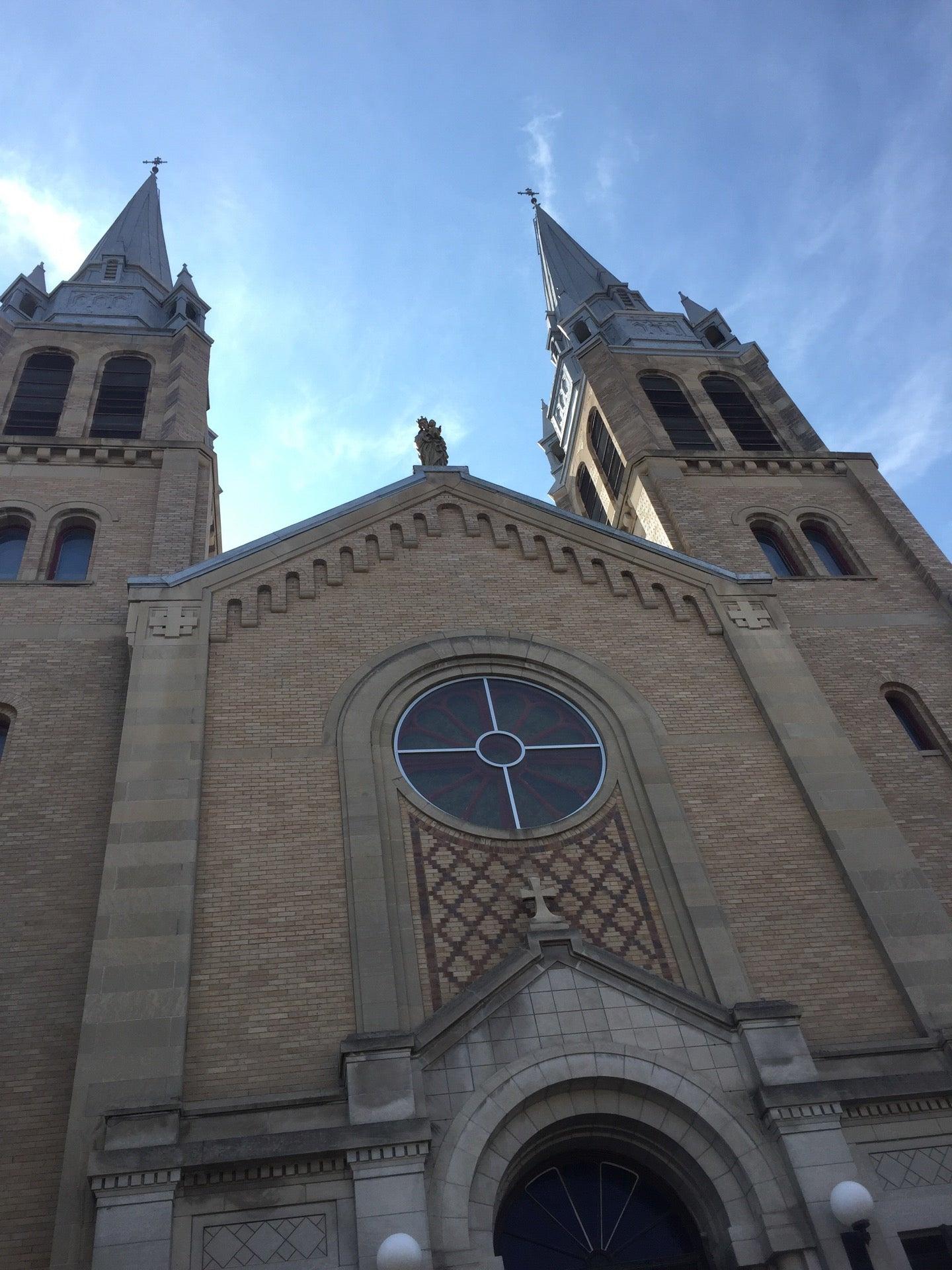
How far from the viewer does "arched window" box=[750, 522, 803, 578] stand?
63.3 feet

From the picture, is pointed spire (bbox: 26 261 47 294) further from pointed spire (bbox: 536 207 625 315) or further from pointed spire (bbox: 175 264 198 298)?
pointed spire (bbox: 536 207 625 315)

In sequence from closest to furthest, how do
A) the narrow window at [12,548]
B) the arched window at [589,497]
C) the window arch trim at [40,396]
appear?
the narrow window at [12,548], the window arch trim at [40,396], the arched window at [589,497]

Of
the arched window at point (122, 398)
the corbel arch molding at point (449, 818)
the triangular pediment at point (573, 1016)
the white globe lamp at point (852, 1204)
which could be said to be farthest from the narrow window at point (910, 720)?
the arched window at point (122, 398)

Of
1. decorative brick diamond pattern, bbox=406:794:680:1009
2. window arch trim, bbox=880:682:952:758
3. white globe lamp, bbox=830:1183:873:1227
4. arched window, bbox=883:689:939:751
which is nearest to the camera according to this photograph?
white globe lamp, bbox=830:1183:873:1227

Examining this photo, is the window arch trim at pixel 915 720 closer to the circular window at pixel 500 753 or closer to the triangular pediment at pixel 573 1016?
the circular window at pixel 500 753

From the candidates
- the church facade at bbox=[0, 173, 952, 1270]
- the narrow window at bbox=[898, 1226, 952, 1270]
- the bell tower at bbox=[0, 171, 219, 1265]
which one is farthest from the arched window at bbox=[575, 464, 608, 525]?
the narrow window at bbox=[898, 1226, 952, 1270]

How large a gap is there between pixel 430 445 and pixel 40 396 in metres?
8.62

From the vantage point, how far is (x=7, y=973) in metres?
10.4

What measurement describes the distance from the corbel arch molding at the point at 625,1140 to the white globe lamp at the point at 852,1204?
0.43 m

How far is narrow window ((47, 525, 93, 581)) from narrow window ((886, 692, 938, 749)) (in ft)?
40.9

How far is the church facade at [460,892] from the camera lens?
28.4ft

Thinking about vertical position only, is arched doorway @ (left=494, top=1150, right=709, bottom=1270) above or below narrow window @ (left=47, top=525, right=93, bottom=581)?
below

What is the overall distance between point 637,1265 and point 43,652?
10346mm

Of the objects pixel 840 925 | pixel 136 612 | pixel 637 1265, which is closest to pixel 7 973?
pixel 136 612
